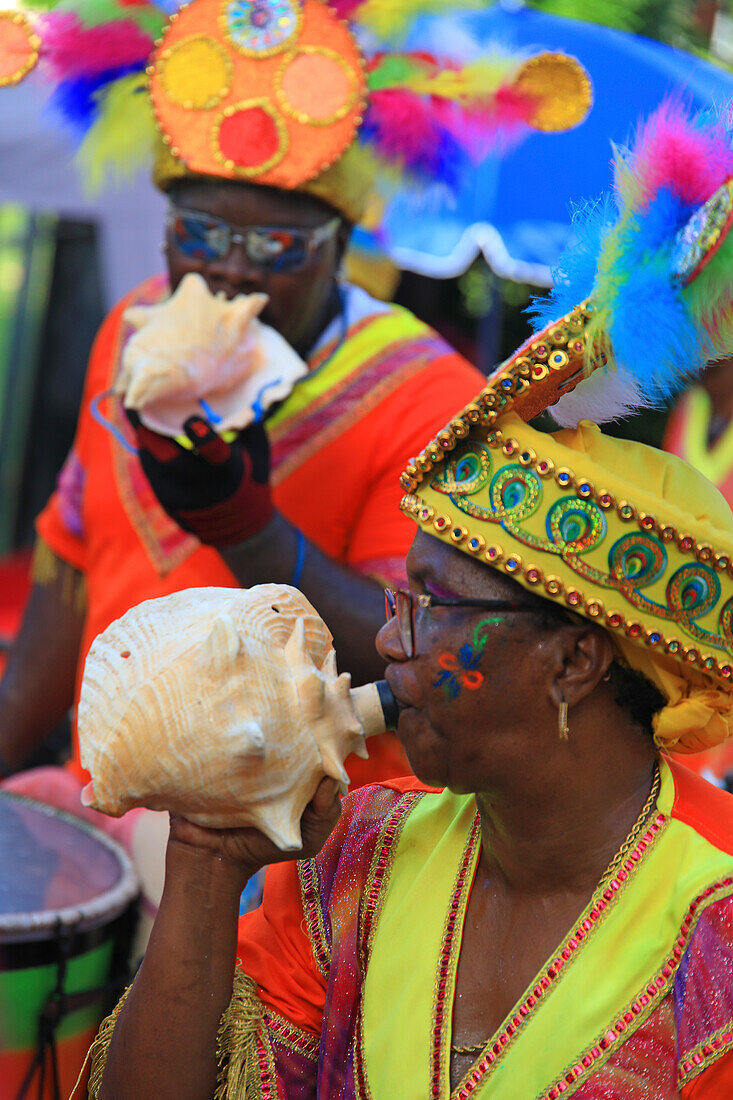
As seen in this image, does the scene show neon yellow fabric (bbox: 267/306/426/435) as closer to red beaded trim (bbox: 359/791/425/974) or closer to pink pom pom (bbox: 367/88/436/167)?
pink pom pom (bbox: 367/88/436/167)

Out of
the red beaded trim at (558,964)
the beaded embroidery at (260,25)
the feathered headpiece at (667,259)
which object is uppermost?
the feathered headpiece at (667,259)

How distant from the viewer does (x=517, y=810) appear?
1778 mm

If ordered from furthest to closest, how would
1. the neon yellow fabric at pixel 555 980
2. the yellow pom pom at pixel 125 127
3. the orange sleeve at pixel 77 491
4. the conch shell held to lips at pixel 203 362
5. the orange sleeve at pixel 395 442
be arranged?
1. the orange sleeve at pixel 77 491
2. the yellow pom pom at pixel 125 127
3. the orange sleeve at pixel 395 442
4. the conch shell held to lips at pixel 203 362
5. the neon yellow fabric at pixel 555 980

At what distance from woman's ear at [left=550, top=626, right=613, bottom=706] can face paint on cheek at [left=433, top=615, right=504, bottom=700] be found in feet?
0.35

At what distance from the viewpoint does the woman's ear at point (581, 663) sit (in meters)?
1.72

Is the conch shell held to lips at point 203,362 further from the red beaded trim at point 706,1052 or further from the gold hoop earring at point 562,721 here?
the red beaded trim at point 706,1052

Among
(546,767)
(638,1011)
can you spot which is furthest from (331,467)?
(638,1011)

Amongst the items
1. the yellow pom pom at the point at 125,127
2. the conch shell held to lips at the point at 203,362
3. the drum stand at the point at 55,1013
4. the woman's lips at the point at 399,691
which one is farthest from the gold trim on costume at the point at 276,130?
the drum stand at the point at 55,1013

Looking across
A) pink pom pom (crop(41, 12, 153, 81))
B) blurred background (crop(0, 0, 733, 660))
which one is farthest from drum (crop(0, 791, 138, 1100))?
pink pom pom (crop(41, 12, 153, 81))

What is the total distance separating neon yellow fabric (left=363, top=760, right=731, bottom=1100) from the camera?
166 centimetres

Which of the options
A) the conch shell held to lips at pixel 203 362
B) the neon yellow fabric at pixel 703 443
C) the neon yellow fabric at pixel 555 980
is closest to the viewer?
the neon yellow fabric at pixel 555 980

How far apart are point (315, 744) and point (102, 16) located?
2.39 meters

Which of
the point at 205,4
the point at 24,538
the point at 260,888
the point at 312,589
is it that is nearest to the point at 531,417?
the point at 312,589

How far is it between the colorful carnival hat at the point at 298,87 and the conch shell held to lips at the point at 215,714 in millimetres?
1716
